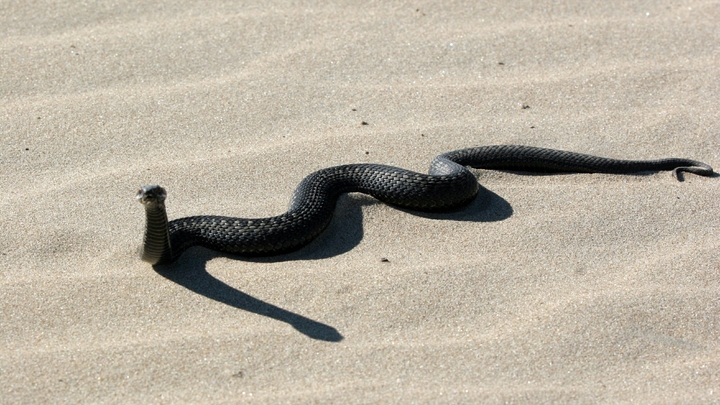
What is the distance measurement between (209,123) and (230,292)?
1.61 meters

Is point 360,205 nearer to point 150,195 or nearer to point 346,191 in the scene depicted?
point 346,191

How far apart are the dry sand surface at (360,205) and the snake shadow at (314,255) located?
1 centimetres

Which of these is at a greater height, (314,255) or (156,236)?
(156,236)

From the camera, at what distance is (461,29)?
6012mm

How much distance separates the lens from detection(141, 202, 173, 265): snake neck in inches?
142

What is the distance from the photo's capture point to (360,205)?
4555 millimetres

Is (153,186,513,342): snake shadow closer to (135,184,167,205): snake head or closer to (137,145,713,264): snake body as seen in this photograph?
(137,145,713,264): snake body

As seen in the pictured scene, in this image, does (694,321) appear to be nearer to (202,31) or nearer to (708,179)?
(708,179)

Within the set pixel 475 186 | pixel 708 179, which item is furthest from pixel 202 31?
pixel 708 179

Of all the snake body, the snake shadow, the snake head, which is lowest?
the snake shadow

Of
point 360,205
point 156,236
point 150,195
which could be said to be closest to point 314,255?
point 360,205

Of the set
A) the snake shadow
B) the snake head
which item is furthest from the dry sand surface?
the snake head

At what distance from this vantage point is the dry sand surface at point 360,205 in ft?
11.2

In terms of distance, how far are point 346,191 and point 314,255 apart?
1.84 feet
